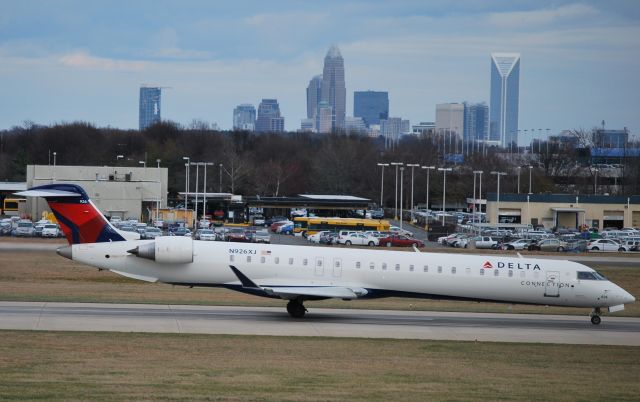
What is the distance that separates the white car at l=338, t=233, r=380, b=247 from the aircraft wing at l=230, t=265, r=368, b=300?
44792mm

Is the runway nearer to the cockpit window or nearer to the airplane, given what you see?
the airplane

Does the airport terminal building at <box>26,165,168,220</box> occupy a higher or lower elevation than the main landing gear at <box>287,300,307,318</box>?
higher

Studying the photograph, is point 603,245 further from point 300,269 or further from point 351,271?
point 300,269

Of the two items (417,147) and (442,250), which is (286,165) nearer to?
(417,147)

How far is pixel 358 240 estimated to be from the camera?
254ft

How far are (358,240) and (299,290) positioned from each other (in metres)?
45.9

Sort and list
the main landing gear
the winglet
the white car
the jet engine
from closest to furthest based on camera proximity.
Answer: the winglet
the jet engine
the main landing gear
the white car

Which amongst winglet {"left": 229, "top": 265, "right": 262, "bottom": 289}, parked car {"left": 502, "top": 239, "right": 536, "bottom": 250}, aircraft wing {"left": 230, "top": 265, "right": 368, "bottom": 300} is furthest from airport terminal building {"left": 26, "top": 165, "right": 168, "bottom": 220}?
aircraft wing {"left": 230, "top": 265, "right": 368, "bottom": 300}

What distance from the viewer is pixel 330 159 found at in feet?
454

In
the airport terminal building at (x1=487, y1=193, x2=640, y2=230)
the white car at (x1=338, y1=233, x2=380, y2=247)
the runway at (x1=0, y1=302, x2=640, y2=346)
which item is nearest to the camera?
the runway at (x1=0, y1=302, x2=640, y2=346)

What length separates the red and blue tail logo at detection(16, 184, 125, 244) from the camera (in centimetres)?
3275

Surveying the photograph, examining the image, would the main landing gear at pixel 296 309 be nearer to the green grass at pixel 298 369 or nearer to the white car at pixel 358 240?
the green grass at pixel 298 369

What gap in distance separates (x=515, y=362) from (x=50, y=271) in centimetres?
2977

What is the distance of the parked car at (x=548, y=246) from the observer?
7506 cm
